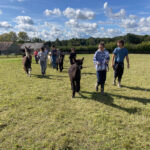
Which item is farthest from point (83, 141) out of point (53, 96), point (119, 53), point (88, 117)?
point (119, 53)

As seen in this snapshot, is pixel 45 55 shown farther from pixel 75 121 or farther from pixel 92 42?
pixel 92 42

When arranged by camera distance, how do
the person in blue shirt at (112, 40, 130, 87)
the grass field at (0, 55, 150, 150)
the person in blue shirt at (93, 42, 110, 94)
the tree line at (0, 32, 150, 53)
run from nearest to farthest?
1. the grass field at (0, 55, 150, 150)
2. the person in blue shirt at (93, 42, 110, 94)
3. the person in blue shirt at (112, 40, 130, 87)
4. the tree line at (0, 32, 150, 53)

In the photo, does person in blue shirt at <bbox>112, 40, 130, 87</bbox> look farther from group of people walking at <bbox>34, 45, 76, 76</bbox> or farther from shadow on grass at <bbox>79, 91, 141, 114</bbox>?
group of people walking at <bbox>34, 45, 76, 76</bbox>

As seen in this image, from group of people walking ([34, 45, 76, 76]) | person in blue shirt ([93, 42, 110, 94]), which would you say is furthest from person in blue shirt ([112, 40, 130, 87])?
group of people walking ([34, 45, 76, 76])

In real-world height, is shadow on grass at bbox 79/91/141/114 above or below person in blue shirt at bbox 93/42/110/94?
below

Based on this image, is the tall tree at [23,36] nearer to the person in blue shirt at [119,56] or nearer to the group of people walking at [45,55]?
the group of people walking at [45,55]

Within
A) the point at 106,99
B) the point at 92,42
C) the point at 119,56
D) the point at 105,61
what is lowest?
the point at 106,99

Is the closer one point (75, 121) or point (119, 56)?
point (75, 121)

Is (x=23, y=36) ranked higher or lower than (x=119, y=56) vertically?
higher

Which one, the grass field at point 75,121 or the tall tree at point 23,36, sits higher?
the tall tree at point 23,36

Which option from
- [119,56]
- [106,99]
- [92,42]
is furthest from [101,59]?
[92,42]

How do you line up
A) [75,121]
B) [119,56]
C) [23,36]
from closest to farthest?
[75,121] < [119,56] < [23,36]

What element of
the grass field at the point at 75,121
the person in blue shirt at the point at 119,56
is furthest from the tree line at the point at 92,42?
the grass field at the point at 75,121

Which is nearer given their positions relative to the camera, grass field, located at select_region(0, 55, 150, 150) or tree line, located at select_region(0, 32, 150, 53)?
grass field, located at select_region(0, 55, 150, 150)
